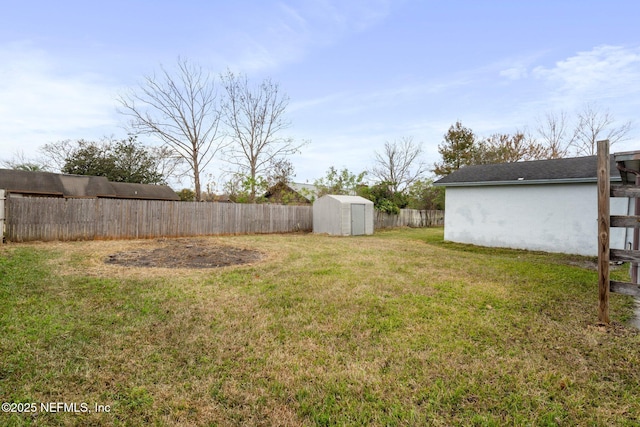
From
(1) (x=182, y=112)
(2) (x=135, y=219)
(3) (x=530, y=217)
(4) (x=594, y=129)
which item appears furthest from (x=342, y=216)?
(4) (x=594, y=129)

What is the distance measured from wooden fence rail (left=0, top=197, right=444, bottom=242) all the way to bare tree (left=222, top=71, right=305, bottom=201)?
557 centimetres

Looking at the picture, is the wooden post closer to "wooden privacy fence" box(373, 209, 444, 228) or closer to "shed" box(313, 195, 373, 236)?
"shed" box(313, 195, 373, 236)

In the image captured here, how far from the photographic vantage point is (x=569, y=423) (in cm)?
191

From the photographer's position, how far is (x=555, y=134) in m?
23.4

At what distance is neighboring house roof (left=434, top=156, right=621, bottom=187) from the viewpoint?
363 inches

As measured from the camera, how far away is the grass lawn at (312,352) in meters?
2.02

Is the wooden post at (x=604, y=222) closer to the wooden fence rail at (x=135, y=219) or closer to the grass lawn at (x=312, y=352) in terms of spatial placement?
the grass lawn at (x=312, y=352)

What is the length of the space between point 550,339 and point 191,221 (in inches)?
508

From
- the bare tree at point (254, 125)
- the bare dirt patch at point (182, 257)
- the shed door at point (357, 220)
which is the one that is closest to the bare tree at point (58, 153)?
the bare tree at point (254, 125)

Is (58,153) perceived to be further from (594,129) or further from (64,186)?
(594,129)

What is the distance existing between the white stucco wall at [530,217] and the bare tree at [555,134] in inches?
668

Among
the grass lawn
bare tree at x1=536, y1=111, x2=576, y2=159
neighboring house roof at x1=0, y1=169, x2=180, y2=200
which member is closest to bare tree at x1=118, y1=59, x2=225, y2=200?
neighboring house roof at x1=0, y1=169, x2=180, y2=200

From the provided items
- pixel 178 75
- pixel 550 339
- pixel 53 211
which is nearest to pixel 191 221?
pixel 53 211

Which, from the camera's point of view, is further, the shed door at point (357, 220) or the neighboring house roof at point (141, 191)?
the neighboring house roof at point (141, 191)
